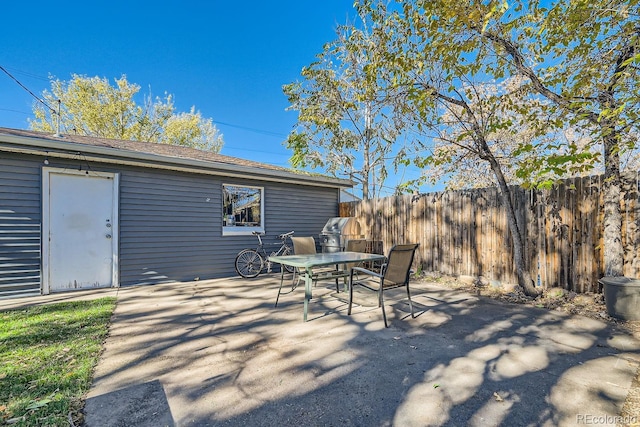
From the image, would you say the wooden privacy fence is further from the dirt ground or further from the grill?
the grill

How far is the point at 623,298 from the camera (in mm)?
3461

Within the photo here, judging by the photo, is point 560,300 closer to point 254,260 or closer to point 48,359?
point 254,260

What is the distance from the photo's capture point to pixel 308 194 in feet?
26.6

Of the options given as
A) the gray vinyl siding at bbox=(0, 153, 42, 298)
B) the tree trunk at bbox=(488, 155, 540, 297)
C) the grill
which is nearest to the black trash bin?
the tree trunk at bbox=(488, 155, 540, 297)

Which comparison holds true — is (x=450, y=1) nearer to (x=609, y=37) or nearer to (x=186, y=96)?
(x=609, y=37)

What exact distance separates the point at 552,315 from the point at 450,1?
4.04m

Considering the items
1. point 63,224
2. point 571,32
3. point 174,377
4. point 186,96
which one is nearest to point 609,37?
point 571,32

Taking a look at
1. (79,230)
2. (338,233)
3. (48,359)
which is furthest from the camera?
(338,233)

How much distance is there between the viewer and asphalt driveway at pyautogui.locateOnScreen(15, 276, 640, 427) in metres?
1.81

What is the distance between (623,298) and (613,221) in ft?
3.33

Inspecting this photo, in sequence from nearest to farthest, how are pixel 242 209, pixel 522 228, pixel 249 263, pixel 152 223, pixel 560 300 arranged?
pixel 560 300 → pixel 522 228 → pixel 152 223 → pixel 249 263 → pixel 242 209

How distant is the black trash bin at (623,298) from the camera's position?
3404mm

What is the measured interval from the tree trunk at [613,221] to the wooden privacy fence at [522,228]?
17cm

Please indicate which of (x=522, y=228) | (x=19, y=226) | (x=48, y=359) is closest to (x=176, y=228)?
(x=19, y=226)
